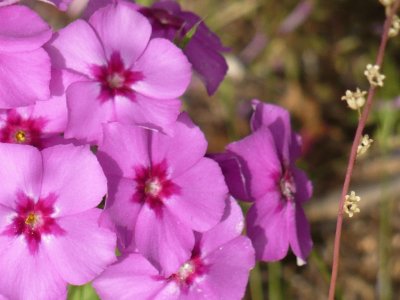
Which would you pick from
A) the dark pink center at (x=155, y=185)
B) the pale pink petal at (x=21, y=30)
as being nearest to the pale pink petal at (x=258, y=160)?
the dark pink center at (x=155, y=185)

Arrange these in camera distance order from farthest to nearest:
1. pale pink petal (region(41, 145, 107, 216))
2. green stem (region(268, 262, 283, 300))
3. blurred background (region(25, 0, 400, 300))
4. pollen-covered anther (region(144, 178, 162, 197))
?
blurred background (region(25, 0, 400, 300)) < green stem (region(268, 262, 283, 300)) < pollen-covered anther (region(144, 178, 162, 197)) < pale pink petal (region(41, 145, 107, 216))

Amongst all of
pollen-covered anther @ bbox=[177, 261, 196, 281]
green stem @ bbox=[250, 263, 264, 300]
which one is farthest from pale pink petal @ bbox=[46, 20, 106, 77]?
green stem @ bbox=[250, 263, 264, 300]

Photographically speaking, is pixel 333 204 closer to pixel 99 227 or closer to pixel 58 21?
pixel 58 21

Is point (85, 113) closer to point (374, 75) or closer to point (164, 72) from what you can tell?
point (164, 72)

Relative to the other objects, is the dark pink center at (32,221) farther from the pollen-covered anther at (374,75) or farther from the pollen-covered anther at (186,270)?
the pollen-covered anther at (374,75)

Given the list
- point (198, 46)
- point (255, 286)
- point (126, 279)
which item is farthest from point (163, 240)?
point (255, 286)

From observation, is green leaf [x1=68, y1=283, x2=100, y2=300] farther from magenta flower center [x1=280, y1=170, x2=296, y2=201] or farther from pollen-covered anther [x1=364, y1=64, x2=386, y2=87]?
pollen-covered anther [x1=364, y1=64, x2=386, y2=87]

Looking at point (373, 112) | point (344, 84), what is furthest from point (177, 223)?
point (344, 84)
